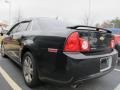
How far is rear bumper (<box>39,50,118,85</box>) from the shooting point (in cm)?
320

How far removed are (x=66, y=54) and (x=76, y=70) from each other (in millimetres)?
289

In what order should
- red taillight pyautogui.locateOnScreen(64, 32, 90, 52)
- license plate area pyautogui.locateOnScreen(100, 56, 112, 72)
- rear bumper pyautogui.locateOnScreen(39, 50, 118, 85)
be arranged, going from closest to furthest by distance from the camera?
rear bumper pyautogui.locateOnScreen(39, 50, 118, 85) → red taillight pyautogui.locateOnScreen(64, 32, 90, 52) → license plate area pyautogui.locateOnScreen(100, 56, 112, 72)

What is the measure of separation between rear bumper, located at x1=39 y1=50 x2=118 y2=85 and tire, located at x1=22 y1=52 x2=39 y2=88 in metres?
0.47

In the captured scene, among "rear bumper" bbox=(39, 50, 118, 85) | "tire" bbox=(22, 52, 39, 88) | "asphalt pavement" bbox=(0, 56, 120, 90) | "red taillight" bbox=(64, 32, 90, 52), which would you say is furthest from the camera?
"asphalt pavement" bbox=(0, 56, 120, 90)

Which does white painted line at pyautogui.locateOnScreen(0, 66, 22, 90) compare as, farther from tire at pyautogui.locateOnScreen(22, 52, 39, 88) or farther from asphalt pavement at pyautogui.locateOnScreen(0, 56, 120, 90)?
tire at pyautogui.locateOnScreen(22, 52, 39, 88)

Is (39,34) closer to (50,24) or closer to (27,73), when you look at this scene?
(50,24)

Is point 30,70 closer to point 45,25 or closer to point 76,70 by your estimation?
point 45,25

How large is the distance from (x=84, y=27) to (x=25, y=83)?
5.66 feet

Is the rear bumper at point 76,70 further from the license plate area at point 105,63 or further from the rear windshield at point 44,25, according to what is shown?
the rear windshield at point 44,25

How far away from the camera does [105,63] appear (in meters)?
3.83

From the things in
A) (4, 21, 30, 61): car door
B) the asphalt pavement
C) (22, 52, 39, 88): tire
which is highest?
(4, 21, 30, 61): car door

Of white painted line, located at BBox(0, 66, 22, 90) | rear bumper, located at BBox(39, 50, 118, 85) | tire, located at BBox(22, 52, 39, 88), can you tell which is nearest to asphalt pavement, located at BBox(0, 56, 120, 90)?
white painted line, located at BBox(0, 66, 22, 90)

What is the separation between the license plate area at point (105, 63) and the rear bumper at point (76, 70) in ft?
0.55

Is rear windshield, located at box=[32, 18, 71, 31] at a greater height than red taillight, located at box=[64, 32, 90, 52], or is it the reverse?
rear windshield, located at box=[32, 18, 71, 31]
